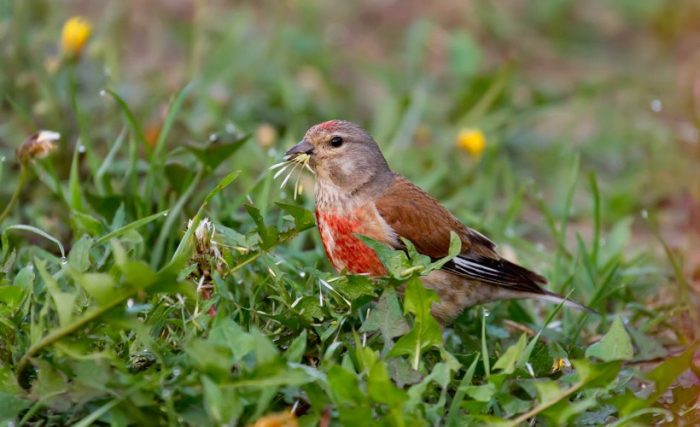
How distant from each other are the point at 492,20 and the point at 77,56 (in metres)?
4.10

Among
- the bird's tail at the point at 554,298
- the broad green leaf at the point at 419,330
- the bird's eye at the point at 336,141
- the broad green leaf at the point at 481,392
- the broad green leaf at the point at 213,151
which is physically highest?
the bird's eye at the point at 336,141

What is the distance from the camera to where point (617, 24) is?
31.3ft

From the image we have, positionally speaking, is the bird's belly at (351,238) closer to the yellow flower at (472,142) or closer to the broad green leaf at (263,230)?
the broad green leaf at (263,230)

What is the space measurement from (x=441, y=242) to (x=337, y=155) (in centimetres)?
58

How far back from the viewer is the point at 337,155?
15.9ft

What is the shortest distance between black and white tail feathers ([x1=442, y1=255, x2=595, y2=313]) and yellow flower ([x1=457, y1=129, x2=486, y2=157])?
174cm

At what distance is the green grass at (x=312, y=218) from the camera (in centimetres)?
335

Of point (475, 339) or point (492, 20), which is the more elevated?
point (492, 20)

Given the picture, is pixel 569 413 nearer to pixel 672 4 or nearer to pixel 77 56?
pixel 77 56

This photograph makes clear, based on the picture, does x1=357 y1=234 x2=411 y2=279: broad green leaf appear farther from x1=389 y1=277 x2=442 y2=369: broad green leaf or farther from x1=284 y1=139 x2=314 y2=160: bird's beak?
x1=284 y1=139 x2=314 y2=160: bird's beak

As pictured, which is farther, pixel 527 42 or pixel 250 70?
pixel 527 42

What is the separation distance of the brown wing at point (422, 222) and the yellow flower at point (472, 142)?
1.62m

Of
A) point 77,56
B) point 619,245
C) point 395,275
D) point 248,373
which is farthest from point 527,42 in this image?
point 248,373

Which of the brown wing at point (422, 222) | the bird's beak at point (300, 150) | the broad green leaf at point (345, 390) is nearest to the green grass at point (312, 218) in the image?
the broad green leaf at point (345, 390)
